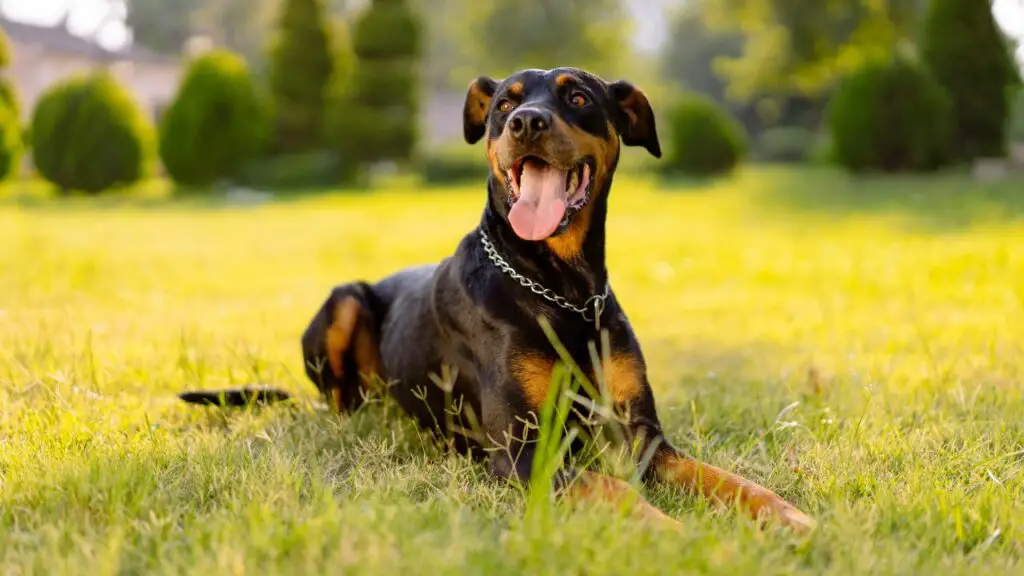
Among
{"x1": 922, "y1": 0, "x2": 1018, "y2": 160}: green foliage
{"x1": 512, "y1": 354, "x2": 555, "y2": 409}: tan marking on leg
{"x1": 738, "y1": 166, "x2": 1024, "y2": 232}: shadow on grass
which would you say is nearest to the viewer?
{"x1": 512, "y1": 354, "x2": 555, "y2": 409}: tan marking on leg

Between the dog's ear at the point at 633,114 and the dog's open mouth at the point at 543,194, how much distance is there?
0.48m

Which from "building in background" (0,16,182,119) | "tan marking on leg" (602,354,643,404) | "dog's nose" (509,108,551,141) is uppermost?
"building in background" (0,16,182,119)

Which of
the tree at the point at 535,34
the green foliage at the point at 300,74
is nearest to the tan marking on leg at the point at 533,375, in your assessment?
the green foliage at the point at 300,74

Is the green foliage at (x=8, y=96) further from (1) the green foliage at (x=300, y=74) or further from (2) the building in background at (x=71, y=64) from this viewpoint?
(2) the building in background at (x=71, y=64)

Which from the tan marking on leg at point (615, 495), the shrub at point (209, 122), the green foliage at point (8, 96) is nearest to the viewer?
the tan marking on leg at point (615, 495)

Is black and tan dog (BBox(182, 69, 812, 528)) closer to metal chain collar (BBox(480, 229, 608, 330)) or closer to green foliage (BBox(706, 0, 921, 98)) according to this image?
metal chain collar (BBox(480, 229, 608, 330))

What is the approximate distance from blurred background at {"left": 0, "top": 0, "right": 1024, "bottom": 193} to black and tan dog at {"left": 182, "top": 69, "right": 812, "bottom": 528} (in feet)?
53.4

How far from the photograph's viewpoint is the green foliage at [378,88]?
23422 mm

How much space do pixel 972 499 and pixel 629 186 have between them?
18463mm

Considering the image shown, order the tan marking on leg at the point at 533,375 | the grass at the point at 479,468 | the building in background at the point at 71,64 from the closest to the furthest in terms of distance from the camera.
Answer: the grass at the point at 479,468 < the tan marking on leg at the point at 533,375 < the building in background at the point at 71,64

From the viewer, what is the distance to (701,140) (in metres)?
22.1

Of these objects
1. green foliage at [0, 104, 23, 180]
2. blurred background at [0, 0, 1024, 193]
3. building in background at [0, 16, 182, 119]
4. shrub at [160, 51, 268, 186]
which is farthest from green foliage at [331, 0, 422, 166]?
building in background at [0, 16, 182, 119]

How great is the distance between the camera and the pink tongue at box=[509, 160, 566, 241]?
10.3 feet

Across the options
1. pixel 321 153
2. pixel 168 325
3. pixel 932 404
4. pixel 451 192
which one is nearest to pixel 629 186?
pixel 451 192
